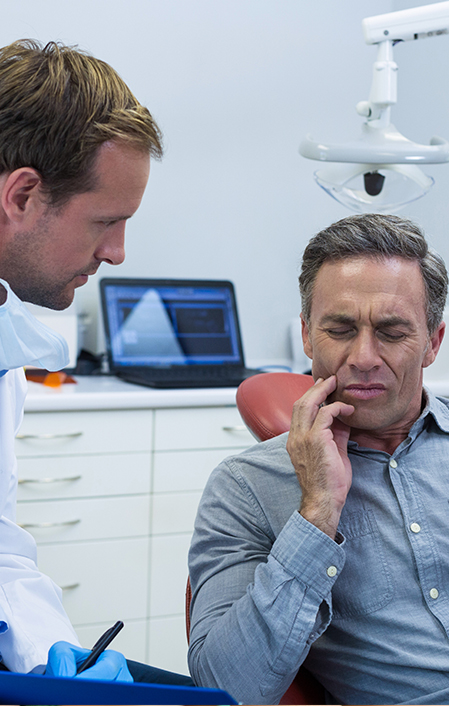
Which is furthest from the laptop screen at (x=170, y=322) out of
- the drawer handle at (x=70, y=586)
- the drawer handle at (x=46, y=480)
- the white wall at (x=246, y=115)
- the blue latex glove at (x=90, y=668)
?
the blue latex glove at (x=90, y=668)

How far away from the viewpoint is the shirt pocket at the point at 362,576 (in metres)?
1.09

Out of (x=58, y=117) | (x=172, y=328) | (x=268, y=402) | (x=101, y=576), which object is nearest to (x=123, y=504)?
(x=101, y=576)

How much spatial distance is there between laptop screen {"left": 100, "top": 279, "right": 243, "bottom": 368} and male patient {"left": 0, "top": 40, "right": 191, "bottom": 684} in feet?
4.48

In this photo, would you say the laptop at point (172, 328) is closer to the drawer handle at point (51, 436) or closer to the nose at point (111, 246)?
the drawer handle at point (51, 436)

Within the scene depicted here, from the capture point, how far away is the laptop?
8.36 feet

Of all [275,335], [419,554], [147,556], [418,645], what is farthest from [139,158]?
[275,335]

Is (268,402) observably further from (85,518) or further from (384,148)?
(85,518)

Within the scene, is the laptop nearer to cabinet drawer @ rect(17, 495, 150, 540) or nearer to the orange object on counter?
the orange object on counter

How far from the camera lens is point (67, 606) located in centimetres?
212

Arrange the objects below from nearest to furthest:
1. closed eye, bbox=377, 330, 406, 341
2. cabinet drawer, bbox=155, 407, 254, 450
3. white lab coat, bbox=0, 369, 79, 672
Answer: white lab coat, bbox=0, 369, 79, 672
closed eye, bbox=377, 330, 406, 341
cabinet drawer, bbox=155, 407, 254, 450

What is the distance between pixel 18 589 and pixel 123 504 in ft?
3.39

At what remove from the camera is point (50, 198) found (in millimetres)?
1099

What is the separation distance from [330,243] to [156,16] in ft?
6.17

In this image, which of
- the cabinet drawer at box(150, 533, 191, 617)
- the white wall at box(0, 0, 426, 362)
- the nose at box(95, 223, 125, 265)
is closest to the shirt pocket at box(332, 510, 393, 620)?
A: the nose at box(95, 223, 125, 265)
